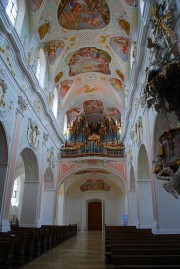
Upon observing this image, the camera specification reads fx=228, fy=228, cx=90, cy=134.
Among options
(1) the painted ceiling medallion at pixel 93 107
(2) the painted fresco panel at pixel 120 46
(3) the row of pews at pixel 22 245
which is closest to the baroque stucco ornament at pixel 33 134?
(3) the row of pews at pixel 22 245

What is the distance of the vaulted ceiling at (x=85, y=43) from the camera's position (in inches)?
420

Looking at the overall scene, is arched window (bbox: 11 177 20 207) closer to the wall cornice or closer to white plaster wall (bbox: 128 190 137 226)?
the wall cornice

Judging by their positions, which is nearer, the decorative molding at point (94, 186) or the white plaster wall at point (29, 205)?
the white plaster wall at point (29, 205)

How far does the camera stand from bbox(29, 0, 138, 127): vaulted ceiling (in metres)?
10.7

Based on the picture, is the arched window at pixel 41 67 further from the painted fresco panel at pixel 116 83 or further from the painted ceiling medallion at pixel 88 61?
the painted fresco panel at pixel 116 83

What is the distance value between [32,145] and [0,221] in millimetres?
4157

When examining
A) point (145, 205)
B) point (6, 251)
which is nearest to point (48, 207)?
point (145, 205)

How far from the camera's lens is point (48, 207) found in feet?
49.9

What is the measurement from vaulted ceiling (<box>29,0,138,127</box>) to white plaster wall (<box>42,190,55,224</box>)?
20.8 feet

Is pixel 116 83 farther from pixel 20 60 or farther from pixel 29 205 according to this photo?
pixel 29 205

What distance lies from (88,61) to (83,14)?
3578 millimetres

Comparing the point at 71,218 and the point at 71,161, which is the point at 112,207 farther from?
the point at 71,161

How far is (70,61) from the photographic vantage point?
14336 millimetres

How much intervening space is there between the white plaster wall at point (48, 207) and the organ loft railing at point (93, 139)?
2.99 meters
